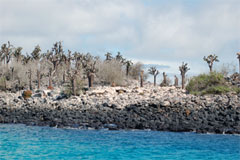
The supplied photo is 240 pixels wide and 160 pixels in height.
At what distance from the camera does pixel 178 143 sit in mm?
15453

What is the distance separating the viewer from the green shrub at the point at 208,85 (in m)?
30.0

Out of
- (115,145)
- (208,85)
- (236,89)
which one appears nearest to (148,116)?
(115,145)

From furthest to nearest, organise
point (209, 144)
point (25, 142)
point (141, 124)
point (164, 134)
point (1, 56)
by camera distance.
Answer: point (1, 56) → point (141, 124) → point (164, 134) → point (25, 142) → point (209, 144)

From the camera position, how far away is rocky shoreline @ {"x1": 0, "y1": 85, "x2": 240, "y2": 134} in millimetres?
19609

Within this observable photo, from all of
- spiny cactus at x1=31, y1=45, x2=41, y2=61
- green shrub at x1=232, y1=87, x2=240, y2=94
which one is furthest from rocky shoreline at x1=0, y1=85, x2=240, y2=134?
spiny cactus at x1=31, y1=45, x2=41, y2=61

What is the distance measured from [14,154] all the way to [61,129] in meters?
6.25

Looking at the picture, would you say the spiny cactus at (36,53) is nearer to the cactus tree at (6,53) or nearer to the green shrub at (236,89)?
the cactus tree at (6,53)

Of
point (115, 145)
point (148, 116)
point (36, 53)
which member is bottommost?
point (115, 145)

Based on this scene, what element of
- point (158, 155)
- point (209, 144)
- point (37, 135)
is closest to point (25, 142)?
point (37, 135)

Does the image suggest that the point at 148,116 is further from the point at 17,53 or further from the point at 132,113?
the point at 17,53

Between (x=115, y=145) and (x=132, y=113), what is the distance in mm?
8667

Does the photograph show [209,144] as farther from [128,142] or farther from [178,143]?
[128,142]

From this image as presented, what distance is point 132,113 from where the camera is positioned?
78.1 feet

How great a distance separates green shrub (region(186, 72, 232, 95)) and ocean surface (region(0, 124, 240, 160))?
13.2m
